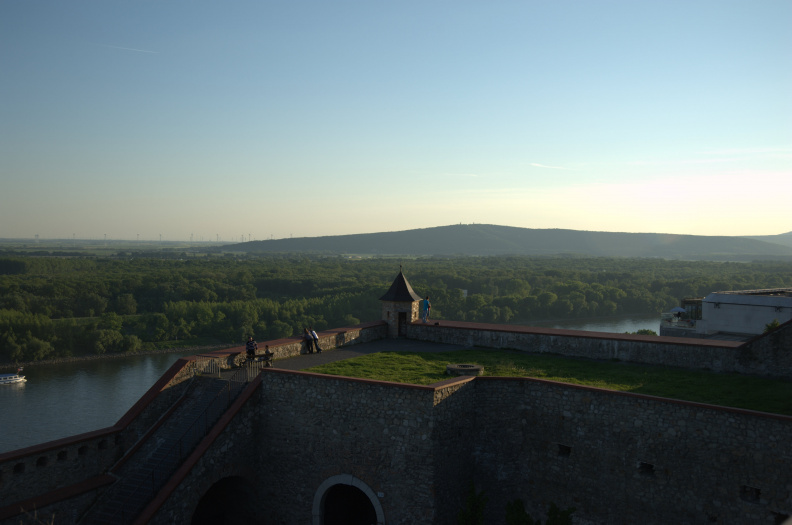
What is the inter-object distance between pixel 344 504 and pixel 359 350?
479cm

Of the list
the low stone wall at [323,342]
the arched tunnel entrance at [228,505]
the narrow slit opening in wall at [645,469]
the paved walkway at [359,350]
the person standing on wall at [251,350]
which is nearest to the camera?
the narrow slit opening in wall at [645,469]

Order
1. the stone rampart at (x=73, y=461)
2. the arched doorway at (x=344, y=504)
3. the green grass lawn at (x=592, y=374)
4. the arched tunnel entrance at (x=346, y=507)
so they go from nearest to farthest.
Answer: the stone rampart at (x=73, y=461), the green grass lawn at (x=592, y=374), the arched doorway at (x=344, y=504), the arched tunnel entrance at (x=346, y=507)

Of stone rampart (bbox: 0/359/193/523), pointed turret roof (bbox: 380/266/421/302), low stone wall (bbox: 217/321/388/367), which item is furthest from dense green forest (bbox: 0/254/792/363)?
stone rampart (bbox: 0/359/193/523)

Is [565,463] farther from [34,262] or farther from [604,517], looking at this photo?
[34,262]

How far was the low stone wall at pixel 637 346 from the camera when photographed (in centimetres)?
1378

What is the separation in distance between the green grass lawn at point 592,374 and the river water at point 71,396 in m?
22.6

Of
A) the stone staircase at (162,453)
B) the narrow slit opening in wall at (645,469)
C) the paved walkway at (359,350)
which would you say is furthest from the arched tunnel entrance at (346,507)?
the narrow slit opening in wall at (645,469)

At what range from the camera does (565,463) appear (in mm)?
12883

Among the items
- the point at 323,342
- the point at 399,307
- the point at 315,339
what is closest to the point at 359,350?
the point at 323,342

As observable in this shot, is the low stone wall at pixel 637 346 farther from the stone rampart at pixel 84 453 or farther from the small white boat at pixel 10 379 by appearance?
the small white boat at pixel 10 379

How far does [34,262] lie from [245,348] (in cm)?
12034

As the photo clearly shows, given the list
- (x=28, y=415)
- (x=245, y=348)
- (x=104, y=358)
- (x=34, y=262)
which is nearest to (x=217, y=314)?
(x=104, y=358)

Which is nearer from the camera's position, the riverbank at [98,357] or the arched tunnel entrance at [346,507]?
the arched tunnel entrance at [346,507]

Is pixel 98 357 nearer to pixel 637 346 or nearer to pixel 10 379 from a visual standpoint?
pixel 10 379
